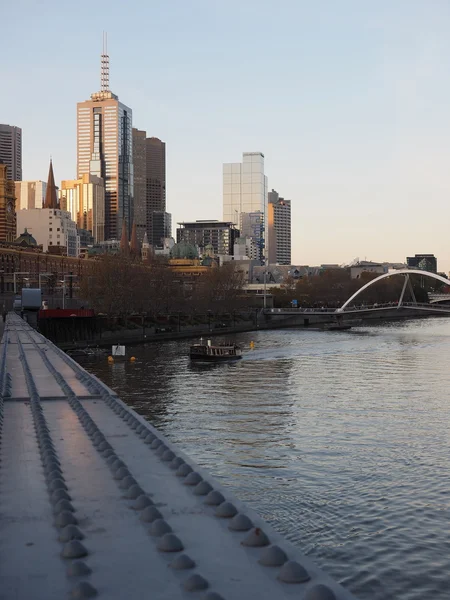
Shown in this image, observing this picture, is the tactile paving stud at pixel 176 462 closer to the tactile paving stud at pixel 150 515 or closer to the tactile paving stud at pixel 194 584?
A: the tactile paving stud at pixel 150 515

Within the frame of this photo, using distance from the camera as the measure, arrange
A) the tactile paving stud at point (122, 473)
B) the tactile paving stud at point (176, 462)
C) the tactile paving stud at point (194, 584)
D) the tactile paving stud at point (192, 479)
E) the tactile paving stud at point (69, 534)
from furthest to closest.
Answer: the tactile paving stud at point (176, 462), the tactile paving stud at point (122, 473), the tactile paving stud at point (192, 479), the tactile paving stud at point (69, 534), the tactile paving stud at point (194, 584)

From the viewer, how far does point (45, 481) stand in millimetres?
10062

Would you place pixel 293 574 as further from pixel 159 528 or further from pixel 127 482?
pixel 127 482

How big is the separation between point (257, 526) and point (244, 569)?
0.93 m

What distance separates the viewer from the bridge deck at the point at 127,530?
6.28m

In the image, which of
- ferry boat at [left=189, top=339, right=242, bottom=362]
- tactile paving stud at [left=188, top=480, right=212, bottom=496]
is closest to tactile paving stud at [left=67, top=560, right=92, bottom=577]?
tactile paving stud at [left=188, top=480, right=212, bottom=496]

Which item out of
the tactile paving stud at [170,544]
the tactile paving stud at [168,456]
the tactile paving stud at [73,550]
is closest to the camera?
the tactile paving stud at [73,550]

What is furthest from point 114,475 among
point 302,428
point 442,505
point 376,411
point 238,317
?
point 238,317

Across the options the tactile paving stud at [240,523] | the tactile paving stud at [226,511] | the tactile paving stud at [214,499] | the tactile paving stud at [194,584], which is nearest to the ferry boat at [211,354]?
the tactile paving stud at [214,499]

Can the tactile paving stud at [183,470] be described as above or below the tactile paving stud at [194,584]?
above

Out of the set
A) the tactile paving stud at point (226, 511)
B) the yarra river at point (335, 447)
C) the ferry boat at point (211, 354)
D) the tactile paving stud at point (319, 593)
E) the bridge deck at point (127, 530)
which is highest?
the tactile paving stud at point (319, 593)

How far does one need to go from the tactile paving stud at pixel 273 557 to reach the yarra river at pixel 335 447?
458 inches

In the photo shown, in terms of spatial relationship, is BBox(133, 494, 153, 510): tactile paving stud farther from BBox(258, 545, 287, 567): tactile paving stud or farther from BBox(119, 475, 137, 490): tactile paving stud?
BBox(258, 545, 287, 567): tactile paving stud

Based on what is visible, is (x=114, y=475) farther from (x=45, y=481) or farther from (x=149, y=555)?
(x=149, y=555)
